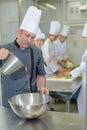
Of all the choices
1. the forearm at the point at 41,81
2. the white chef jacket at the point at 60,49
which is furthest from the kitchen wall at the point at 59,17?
the forearm at the point at 41,81

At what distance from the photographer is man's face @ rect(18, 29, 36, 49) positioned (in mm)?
1570

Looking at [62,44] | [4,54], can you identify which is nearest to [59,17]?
[62,44]

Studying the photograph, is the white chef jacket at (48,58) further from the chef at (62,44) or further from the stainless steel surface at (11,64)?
the stainless steel surface at (11,64)

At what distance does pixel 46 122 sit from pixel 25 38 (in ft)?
1.98

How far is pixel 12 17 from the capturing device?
449 centimetres

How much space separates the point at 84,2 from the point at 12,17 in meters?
1.42

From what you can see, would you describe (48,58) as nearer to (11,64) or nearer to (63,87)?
(63,87)

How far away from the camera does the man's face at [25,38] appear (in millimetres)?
1570

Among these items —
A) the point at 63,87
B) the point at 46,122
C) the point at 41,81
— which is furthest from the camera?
the point at 63,87

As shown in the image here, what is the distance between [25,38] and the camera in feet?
5.15

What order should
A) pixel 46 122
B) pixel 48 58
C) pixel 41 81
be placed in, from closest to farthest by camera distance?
pixel 46 122 < pixel 41 81 < pixel 48 58

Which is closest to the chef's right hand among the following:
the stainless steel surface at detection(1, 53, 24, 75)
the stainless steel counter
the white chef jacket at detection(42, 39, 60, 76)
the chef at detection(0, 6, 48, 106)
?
the stainless steel surface at detection(1, 53, 24, 75)

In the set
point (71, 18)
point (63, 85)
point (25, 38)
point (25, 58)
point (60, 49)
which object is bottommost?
point (63, 85)

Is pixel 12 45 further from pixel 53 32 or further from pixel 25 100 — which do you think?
pixel 53 32
